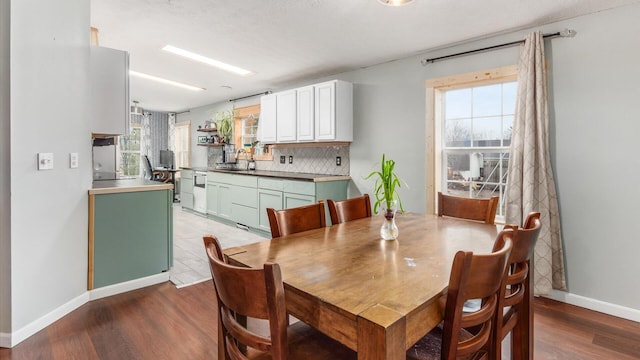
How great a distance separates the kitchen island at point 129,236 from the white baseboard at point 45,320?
154mm

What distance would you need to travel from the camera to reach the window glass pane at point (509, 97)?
10.1 ft

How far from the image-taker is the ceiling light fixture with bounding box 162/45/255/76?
12.4ft

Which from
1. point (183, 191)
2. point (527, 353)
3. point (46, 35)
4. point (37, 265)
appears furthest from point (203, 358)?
point (183, 191)

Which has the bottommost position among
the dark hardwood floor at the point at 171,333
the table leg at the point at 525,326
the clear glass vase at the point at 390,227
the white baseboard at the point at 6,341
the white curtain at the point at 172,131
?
the dark hardwood floor at the point at 171,333

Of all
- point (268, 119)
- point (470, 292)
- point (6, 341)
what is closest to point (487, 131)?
point (470, 292)

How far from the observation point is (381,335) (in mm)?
799

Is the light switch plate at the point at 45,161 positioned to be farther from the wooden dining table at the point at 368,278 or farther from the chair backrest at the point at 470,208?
the chair backrest at the point at 470,208

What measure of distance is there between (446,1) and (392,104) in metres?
1.55

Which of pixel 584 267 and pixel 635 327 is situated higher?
pixel 584 267

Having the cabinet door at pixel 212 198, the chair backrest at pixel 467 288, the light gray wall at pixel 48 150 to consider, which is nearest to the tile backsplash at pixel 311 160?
the cabinet door at pixel 212 198

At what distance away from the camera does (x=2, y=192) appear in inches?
79.5

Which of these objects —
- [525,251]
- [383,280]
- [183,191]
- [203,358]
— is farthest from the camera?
[183,191]

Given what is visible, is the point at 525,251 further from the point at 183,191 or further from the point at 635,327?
the point at 183,191

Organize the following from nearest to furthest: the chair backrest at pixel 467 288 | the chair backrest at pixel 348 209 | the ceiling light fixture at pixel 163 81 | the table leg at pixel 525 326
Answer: the chair backrest at pixel 467 288
the table leg at pixel 525 326
the chair backrest at pixel 348 209
the ceiling light fixture at pixel 163 81
